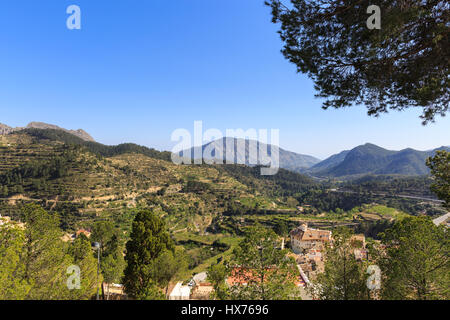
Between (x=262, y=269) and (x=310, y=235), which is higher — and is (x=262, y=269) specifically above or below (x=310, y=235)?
above

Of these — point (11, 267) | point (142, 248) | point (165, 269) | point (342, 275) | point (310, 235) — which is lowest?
point (310, 235)

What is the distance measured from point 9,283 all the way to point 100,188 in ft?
186

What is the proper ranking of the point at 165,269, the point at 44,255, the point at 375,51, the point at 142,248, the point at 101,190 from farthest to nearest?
the point at 101,190
the point at 142,248
the point at 165,269
the point at 44,255
the point at 375,51

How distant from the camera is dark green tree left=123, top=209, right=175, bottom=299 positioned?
9625mm

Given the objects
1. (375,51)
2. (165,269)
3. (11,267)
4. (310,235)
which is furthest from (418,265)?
(310,235)

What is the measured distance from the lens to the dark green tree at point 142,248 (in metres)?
9.62

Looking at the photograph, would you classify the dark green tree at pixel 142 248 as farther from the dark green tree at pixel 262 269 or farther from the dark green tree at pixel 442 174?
the dark green tree at pixel 442 174

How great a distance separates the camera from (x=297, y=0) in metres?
5.56

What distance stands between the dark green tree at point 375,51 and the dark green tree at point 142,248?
9.59 metres

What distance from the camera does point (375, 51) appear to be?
17.5 feet

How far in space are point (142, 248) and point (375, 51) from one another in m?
11.9

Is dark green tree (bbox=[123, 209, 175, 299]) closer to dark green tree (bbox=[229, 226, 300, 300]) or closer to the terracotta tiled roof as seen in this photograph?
dark green tree (bbox=[229, 226, 300, 300])

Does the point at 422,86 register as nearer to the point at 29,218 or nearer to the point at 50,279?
the point at 50,279

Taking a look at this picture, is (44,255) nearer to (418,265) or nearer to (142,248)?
(142,248)
